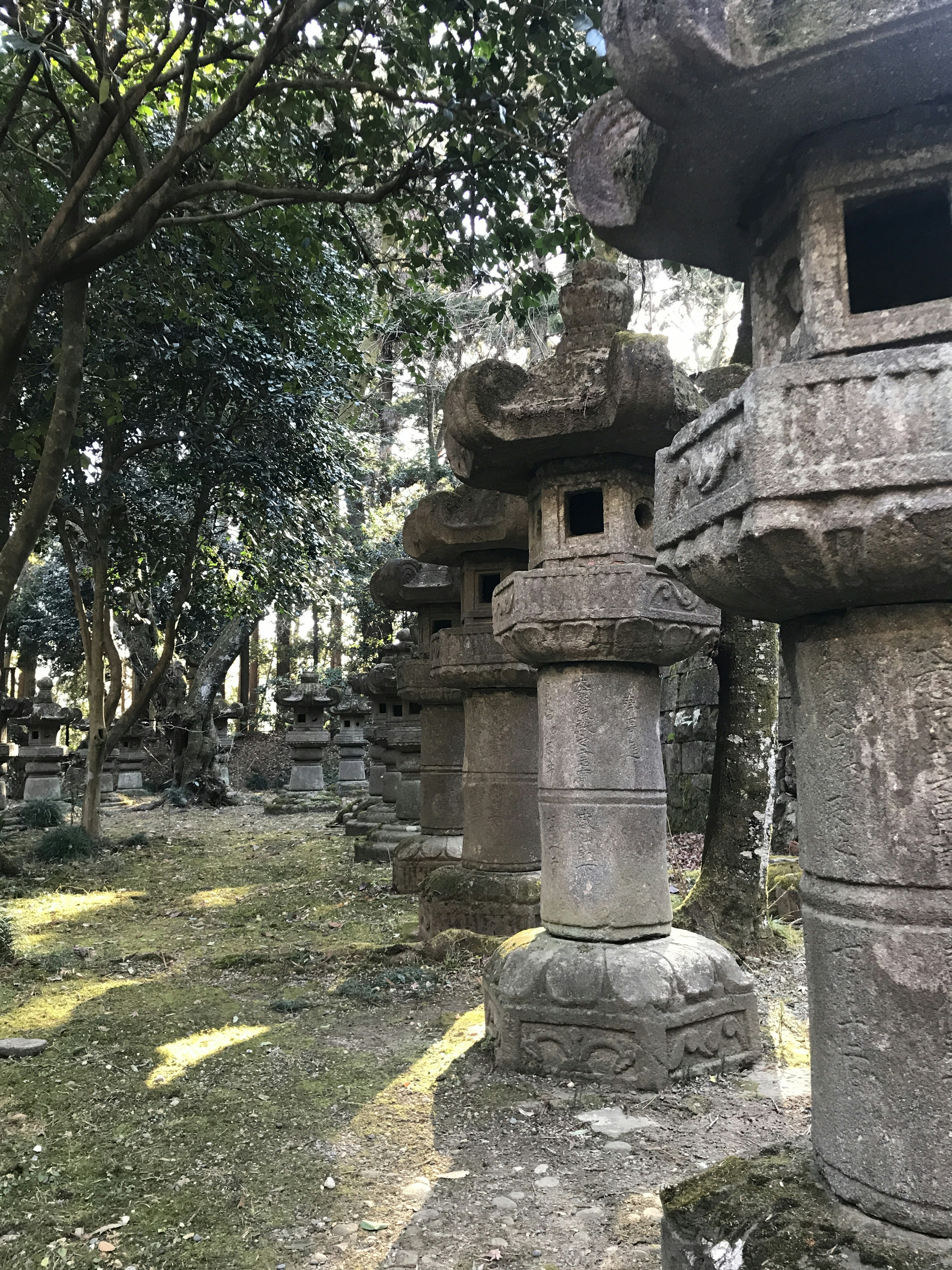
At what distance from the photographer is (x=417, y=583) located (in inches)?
347

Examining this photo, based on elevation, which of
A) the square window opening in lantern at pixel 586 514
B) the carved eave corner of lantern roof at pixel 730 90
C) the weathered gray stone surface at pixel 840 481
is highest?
the carved eave corner of lantern roof at pixel 730 90

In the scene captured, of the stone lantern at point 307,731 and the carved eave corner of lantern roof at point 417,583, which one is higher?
the carved eave corner of lantern roof at point 417,583

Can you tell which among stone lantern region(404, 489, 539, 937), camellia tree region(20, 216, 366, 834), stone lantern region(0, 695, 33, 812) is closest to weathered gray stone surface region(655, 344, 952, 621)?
stone lantern region(404, 489, 539, 937)

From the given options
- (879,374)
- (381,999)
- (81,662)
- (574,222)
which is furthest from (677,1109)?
(81,662)

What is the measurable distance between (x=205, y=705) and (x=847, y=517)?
17784 mm

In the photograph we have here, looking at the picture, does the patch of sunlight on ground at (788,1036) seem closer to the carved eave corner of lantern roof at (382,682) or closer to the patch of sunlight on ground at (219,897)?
the patch of sunlight on ground at (219,897)

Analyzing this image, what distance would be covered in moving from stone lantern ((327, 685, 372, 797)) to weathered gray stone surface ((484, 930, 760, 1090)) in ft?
45.9

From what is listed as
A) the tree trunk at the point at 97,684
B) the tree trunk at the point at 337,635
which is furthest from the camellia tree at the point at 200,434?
the tree trunk at the point at 337,635

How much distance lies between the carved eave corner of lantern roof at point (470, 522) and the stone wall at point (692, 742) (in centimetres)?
507

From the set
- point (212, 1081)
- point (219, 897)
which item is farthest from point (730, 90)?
point (219, 897)

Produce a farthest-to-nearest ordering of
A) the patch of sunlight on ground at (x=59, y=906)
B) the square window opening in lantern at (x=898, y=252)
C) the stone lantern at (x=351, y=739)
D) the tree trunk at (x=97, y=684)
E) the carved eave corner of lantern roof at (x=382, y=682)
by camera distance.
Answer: the stone lantern at (x=351, y=739) → the carved eave corner of lantern roof at (x=382, y=682) → the tree trunk at (x=97, y=684) → the patch of sunlight on ground at (x=59, y=906) → the square window opening in lantern at (x=898, y=252)

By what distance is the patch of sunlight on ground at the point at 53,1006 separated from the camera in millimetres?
4836

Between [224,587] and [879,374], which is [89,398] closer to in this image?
[224,587]

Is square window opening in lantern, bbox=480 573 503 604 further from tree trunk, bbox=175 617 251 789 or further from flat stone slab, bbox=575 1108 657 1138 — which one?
tree trunk, bbox=175 617 251 789
